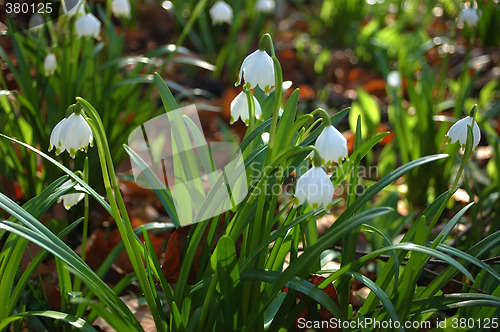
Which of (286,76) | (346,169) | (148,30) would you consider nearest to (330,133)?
(346,169)

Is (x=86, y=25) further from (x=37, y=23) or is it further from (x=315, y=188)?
(x=315, y=188)

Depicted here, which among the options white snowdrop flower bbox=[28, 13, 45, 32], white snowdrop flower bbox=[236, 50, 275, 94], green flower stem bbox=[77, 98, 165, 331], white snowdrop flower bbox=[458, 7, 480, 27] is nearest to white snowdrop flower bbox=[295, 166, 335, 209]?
white snowdrop flower bbox=[236, 50, 275, 94]

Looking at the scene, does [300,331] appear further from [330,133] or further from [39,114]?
[39,114]

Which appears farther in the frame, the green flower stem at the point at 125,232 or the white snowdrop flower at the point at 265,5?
the white snowdrop flower at the point at 265,5

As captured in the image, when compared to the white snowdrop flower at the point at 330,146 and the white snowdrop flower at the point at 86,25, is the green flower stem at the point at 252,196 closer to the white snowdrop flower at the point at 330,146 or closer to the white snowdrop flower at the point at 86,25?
Answer: the white snowdrop flower at the point at 330,146

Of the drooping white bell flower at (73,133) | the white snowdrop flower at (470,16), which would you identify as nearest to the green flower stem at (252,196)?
the drooping white bell flower at (73,133)

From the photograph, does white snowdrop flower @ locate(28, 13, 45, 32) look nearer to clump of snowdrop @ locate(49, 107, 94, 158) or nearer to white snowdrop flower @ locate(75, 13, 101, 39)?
white snowdrop flower @ locate(75, 13, 101, 39)

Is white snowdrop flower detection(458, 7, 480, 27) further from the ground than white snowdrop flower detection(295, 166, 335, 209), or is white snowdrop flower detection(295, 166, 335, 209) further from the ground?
white snowdrop flower detection(458, 7, 480, 27)
